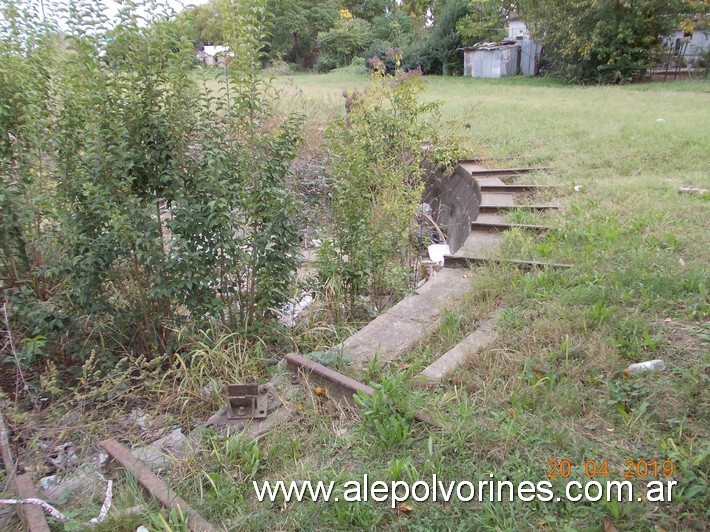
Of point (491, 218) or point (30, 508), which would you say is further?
point (491, 218)

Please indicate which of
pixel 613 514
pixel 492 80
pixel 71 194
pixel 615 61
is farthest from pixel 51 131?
pixel 492 80

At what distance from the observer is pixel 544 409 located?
8.82ft

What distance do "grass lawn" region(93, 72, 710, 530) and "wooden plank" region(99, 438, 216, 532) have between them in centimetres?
8

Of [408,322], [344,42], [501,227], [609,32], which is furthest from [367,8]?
[408,322]

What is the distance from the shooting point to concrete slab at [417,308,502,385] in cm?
308

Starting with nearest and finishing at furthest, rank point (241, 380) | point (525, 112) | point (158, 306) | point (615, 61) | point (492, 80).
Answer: point (241, 380) → point (158, 306) → point (525, 112) → point (615, 61) → point (492, 80)

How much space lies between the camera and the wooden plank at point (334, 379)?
268 cm

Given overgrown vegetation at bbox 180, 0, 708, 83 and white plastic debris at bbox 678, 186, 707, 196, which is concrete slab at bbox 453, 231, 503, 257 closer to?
white plastic debris at bbox 678, 186, 707, 196

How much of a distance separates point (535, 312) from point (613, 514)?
5.66ft

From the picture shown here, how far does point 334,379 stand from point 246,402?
1.78 feet

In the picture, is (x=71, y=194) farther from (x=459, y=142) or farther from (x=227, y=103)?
(x=459, y=142)

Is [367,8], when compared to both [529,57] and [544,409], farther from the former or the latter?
[544,409]

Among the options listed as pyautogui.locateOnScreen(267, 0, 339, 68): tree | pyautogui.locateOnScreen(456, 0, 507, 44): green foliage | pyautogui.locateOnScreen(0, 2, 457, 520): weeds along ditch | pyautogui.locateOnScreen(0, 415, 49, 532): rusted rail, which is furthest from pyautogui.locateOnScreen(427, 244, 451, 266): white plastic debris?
pyautogui.locateOnScreen(267, 0, 339, 68): tree

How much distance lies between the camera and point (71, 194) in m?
3.56
